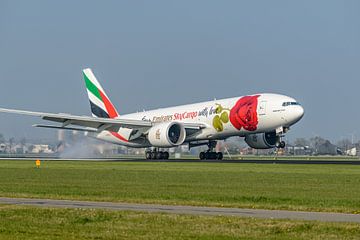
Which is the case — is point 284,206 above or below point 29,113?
below

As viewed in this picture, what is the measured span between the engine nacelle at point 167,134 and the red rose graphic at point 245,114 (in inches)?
209

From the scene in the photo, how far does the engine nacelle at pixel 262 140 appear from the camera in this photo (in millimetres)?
72894

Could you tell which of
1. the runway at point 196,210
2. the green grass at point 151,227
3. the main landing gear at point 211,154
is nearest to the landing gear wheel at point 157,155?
the main landing gear at point 211,154

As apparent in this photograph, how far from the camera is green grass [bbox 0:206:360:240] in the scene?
1830 cm

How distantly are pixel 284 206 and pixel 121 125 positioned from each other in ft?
158

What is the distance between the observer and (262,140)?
241 ft

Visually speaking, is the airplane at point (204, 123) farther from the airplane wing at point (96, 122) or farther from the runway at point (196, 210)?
the runway at point (196, 210)

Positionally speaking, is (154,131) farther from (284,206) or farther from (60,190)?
(284,206)

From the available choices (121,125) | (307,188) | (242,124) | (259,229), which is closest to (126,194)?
(307,188)

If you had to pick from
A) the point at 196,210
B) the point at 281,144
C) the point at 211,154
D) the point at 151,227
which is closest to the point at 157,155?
the point at 211,154

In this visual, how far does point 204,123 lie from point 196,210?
46.6 metres

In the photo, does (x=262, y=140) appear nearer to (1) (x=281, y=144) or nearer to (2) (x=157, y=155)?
(1) (x=281, y=144)

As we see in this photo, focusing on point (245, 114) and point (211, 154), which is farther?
point (211, 154)

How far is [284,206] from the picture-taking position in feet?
83.5
